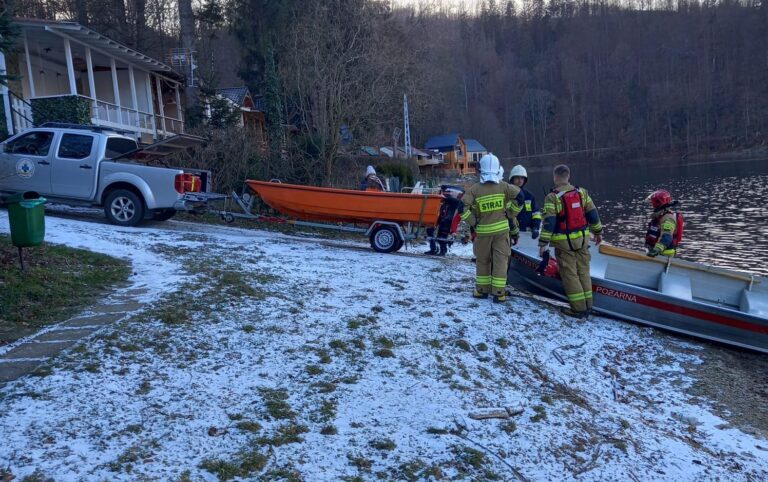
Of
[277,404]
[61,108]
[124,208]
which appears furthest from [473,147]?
[277,404]

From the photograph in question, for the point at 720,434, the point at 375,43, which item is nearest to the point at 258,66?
the point at 375,43

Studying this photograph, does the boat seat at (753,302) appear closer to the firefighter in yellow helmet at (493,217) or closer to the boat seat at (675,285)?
the boat seat at (675,285)

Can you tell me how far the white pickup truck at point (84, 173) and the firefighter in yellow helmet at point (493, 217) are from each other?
5.91 meters

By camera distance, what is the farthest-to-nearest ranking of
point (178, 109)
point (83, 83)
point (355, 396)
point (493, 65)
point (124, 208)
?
point (493, 65) < point (178, 109) < point (83, 83) < point (124, 208) < point (355, 396)

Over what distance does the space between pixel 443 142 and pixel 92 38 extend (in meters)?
67.3

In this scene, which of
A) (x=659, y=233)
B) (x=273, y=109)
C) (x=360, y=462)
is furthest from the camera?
(x=273, y=109)

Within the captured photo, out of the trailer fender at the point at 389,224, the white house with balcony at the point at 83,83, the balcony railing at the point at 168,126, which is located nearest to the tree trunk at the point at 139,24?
the white house with balcony at the point at 83,83

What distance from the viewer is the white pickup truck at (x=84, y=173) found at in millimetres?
10930

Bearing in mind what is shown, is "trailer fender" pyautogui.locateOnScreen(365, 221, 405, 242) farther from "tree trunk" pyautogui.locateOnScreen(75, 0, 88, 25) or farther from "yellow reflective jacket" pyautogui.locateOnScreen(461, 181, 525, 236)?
"tree trunk" pyautogui.locateOnScreen(75, 0, 88, 25)

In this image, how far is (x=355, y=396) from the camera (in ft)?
15.2

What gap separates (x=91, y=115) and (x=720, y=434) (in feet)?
70.2

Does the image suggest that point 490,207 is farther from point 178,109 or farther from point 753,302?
point 178,109

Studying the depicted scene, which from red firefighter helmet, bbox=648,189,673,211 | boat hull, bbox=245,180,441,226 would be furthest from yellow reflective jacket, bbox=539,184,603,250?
boat hull, bbox=245,180,441,226

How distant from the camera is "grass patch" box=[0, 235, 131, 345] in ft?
18.8
